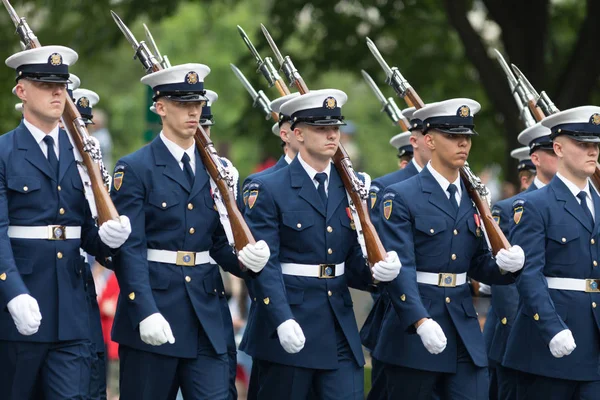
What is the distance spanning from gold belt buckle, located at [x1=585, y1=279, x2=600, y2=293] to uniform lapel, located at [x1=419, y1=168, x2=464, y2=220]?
97 centimetres

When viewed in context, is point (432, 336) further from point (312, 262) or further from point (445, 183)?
point (445, 183)

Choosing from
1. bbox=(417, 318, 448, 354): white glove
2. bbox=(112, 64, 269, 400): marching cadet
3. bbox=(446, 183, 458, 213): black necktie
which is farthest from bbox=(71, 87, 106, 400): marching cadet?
bbox=(446, 183, 458, 213): black necktie

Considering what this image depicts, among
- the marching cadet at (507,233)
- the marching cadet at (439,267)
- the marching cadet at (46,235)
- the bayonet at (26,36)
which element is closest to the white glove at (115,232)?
the marching cadet at (46,235)

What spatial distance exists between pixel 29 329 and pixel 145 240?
0.98 metres

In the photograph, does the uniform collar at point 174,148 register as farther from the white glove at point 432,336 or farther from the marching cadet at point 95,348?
the white glove at point 432,336

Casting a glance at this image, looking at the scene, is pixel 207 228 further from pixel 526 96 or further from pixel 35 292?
pixel 526 96

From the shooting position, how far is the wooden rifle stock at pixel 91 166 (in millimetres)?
7969

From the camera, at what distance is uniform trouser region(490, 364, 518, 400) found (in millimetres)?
9383

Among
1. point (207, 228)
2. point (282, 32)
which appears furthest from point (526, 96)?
point (282, 32)

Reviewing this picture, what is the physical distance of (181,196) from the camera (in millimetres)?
8453

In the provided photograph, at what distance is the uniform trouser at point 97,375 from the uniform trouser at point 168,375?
0.64 ft

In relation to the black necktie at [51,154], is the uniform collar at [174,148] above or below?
above

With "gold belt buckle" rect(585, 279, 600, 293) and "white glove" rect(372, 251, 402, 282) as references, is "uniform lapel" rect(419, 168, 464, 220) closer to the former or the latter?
"white glove" rect(372, 251, 402, 282)

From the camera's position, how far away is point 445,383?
347 inches
